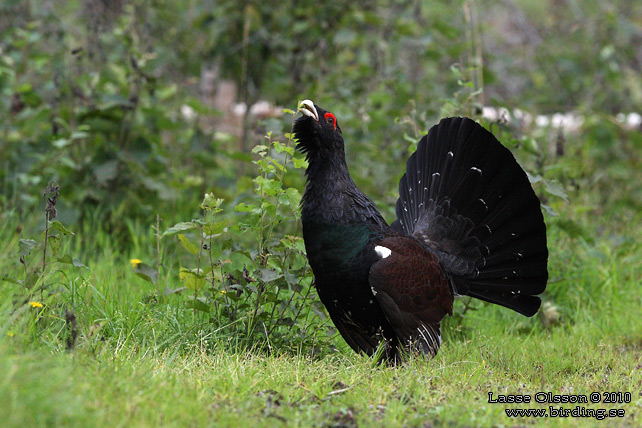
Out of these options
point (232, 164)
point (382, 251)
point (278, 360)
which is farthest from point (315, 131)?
point (232, 164)

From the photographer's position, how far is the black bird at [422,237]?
12.6 feet

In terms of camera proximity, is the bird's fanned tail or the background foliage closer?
the background foliage

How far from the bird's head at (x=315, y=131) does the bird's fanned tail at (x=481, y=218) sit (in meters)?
0.86

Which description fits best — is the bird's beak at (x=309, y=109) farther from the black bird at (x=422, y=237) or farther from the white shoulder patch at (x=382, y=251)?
the white shoulder patch at (x=382, y=251)

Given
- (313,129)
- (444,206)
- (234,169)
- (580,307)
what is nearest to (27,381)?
(313,129)

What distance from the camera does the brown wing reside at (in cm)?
384

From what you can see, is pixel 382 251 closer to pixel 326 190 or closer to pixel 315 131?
pixel 326 190

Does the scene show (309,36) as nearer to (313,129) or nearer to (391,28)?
(391,28)

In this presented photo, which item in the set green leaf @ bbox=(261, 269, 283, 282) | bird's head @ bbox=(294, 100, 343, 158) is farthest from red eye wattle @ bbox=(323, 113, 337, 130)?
green leaf @ bbox=(261, 269, 283, 282)

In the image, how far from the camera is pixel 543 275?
4496mm

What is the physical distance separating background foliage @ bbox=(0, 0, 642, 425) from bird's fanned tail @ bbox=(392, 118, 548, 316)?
326mm

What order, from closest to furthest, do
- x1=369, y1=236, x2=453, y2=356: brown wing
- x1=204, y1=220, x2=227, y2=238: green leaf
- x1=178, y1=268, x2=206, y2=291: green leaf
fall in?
x1=369, y1=236, x2=453, y2=356: brown wing → x1=204, y1=220, x2=227, y2=238: green leaf → x1=178, y1=268, x2=206, y2=291: green leaf

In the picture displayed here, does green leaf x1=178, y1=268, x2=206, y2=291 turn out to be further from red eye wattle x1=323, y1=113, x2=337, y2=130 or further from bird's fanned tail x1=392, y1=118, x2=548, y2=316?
bird's fanned tail x1=392, y1=118, x2=548, y2=316

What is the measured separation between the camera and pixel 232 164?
7844 mm
